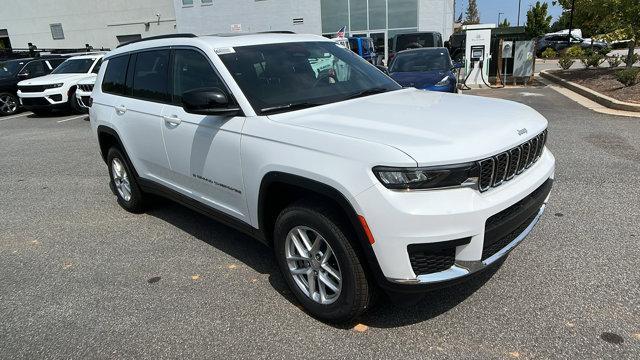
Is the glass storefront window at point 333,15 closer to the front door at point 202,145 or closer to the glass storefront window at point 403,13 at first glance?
the glass storefront window at point 403,13

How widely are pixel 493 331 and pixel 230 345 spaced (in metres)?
1.62

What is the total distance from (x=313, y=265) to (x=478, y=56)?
14735 millimetres

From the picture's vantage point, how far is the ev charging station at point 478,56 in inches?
631

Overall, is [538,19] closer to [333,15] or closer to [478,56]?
[333,15]

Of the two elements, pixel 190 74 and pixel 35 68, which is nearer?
pixel 190 74

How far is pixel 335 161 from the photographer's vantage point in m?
2.70

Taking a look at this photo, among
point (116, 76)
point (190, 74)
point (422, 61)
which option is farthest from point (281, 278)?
point (422, 61)

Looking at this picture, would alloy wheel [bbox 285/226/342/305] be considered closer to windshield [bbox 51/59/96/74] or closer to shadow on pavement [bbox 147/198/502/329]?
shadow on pavement [bbox 147/198/502/329]

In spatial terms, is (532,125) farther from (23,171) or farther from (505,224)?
(23,171)

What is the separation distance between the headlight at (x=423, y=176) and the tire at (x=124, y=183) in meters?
3.40

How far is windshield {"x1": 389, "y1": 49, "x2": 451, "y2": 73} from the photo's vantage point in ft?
38.0

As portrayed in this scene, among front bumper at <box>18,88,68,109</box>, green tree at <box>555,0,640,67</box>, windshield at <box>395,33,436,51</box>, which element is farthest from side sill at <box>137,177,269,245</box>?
windshield at <box>395,33,436,51</box>

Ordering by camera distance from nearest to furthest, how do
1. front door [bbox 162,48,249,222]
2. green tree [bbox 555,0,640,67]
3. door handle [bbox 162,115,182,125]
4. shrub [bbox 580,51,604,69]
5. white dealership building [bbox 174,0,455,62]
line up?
front door [bbox 162,48,249,222]
door handle [bbox 162,115,182,125]
green tree [bbox 555,0,640,67]
shrub [bbox 580,51,604,69]
white dealership building [bbox 174,0,455,62]

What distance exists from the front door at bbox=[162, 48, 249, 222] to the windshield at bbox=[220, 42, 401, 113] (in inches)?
8.2
